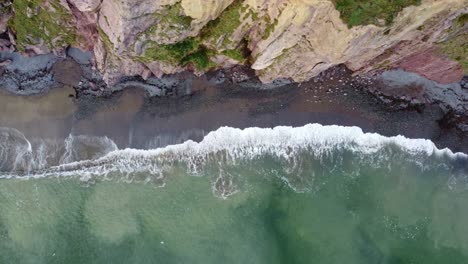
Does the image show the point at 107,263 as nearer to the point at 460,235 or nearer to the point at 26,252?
the point at 26,252

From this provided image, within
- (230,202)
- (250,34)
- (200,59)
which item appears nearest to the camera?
(250,34)

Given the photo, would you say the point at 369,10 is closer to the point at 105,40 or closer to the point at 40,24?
the point at 105,40

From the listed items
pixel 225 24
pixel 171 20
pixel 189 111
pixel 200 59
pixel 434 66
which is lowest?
pixel 189 111

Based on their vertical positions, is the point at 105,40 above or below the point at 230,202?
above

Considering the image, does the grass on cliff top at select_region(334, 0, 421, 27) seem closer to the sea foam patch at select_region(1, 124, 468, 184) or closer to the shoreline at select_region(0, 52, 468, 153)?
the shoreline at select_region(0, 52, 468, 153)

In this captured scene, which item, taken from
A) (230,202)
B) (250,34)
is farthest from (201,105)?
(230,202)

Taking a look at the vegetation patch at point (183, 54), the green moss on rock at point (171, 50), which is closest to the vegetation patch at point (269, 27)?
the vegetation patch at point (183, 54)
